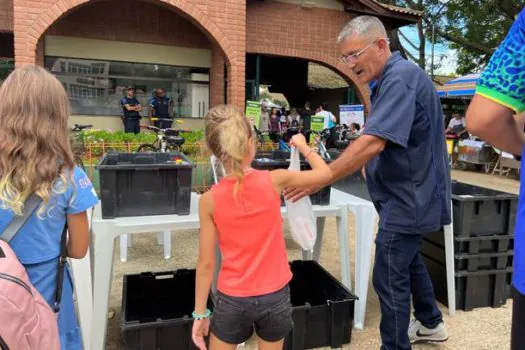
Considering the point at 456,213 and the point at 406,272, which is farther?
the point at 456,213

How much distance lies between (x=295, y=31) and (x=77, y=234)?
35.6 feet

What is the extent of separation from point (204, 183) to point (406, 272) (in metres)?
4.37

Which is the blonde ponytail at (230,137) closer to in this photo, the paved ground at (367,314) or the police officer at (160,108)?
the paved ground at (367,314)

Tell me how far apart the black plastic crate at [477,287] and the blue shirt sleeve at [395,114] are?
69.1 inches

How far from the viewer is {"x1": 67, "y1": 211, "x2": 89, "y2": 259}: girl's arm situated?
177 cm

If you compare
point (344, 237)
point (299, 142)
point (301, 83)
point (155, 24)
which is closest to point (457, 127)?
point (301, 83)

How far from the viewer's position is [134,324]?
2.53m

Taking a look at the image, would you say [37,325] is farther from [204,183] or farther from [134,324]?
[204,183]

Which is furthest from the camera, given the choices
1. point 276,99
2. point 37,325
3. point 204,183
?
point 276,99

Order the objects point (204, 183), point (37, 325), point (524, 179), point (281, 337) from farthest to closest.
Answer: point (204, 183)
point (281, 337)
point (37, 325)
point (524, 179)

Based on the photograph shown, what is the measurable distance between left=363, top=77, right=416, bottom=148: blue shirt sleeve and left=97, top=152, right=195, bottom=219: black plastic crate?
1.11m

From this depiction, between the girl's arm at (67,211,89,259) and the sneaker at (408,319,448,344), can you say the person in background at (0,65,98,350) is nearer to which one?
the girl's arm at (67,211,89,259)

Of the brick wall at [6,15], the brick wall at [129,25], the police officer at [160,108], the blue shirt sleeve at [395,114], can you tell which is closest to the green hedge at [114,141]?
the police officer at [160,108]

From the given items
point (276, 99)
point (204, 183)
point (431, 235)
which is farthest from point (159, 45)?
point (276, 99)
